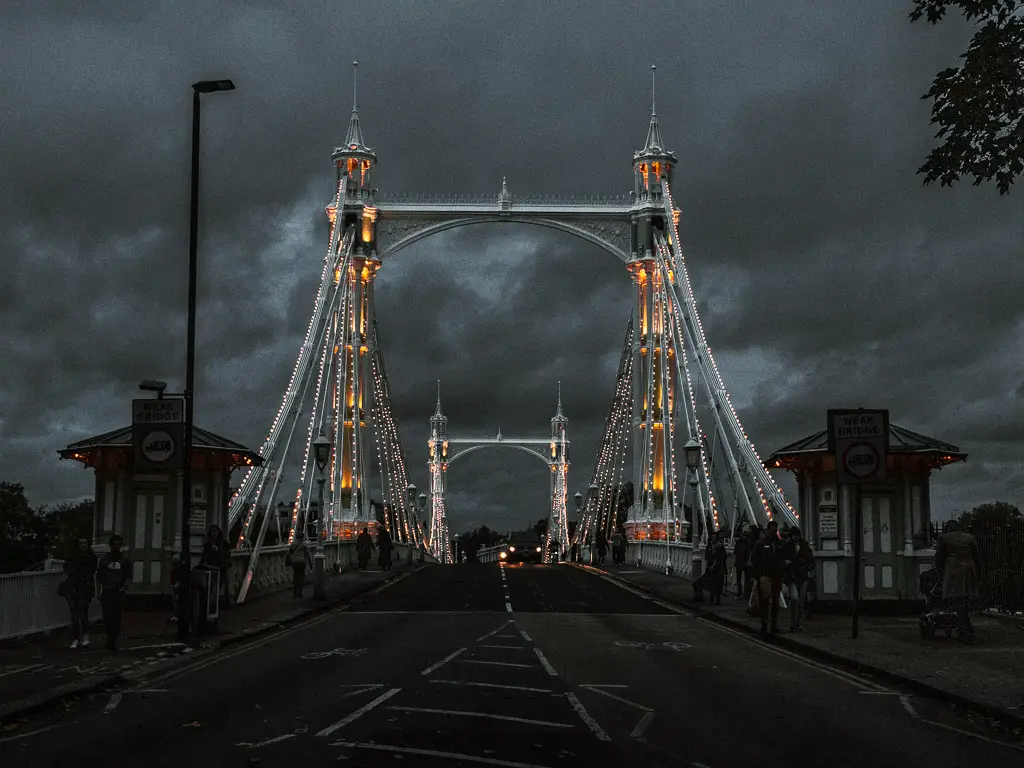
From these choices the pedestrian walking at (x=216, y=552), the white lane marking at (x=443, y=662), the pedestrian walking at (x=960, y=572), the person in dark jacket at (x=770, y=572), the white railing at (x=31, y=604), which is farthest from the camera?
the pedestrian walking at (x=216, y=552)

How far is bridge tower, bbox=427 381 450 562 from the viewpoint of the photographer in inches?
4251

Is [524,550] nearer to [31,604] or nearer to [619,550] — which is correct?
[619,550]

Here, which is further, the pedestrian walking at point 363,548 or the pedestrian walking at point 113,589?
the pedestrian walking at point 363,548

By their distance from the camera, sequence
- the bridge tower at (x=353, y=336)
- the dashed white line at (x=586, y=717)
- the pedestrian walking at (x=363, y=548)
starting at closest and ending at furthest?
the dashed white line at (x=586, y=717)
the pedestrian walking at (x=363, y=548)
the bridge tower at (x=353, y=336)

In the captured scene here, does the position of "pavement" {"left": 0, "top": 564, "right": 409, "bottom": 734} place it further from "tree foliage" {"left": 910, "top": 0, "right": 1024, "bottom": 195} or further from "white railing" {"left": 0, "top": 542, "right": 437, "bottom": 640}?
"tree foliage" {"left": 910, "top": 0, "right": 1024, "bottom": 195}

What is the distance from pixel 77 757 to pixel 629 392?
48.7 metres

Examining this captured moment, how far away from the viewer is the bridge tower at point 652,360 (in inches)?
1964

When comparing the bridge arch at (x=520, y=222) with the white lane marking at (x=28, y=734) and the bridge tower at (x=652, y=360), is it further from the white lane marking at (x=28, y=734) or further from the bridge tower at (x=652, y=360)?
the white lane marking at (x=28, y=734)

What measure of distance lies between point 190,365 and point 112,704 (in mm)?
8072

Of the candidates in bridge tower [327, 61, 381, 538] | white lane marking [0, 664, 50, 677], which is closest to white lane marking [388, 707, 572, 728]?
white lane marking [0, 664, 50, 677]

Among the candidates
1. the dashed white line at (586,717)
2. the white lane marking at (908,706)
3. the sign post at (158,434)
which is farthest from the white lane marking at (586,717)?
the sign post at (158,434)

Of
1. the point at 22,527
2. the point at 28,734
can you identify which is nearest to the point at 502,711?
the point at 28,734

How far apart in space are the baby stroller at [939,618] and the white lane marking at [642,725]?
893cm

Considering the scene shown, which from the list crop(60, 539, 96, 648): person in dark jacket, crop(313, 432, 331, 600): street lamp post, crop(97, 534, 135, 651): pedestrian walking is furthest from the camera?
Result: crop(313, 432, 331, 600): street lamp post
